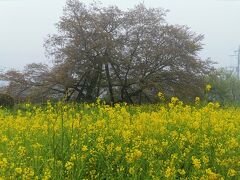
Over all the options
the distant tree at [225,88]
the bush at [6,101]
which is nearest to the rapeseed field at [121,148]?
the bush at [6,101]

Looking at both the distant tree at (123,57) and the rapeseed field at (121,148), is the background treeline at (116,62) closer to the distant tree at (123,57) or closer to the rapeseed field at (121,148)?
the distant tree at (123,57)

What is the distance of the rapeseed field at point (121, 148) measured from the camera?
5.12 metres

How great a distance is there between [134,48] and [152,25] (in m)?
1.50

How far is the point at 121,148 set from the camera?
6.21 metres

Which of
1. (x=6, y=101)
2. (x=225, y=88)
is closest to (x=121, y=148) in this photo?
(x=6, y=101)

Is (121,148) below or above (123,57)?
below

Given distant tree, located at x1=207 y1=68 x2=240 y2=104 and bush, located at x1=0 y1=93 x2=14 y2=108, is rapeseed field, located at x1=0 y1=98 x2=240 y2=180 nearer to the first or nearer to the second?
bush, located at x1=0 y1=93 x2=14 y2=108

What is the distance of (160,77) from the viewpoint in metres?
21.5

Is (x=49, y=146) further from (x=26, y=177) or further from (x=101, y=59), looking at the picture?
(x=101, y=59)

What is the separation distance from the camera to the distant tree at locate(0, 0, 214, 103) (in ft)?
69.9

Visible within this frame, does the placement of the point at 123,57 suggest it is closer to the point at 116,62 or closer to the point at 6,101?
the point at 116,62

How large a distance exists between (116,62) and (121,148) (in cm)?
1577

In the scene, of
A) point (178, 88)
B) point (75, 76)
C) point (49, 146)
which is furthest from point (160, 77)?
point (49, 146)

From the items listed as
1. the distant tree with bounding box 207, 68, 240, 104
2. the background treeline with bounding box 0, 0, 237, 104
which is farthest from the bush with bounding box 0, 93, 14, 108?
the distant tree with bounding box 207, 68, 240, 104
